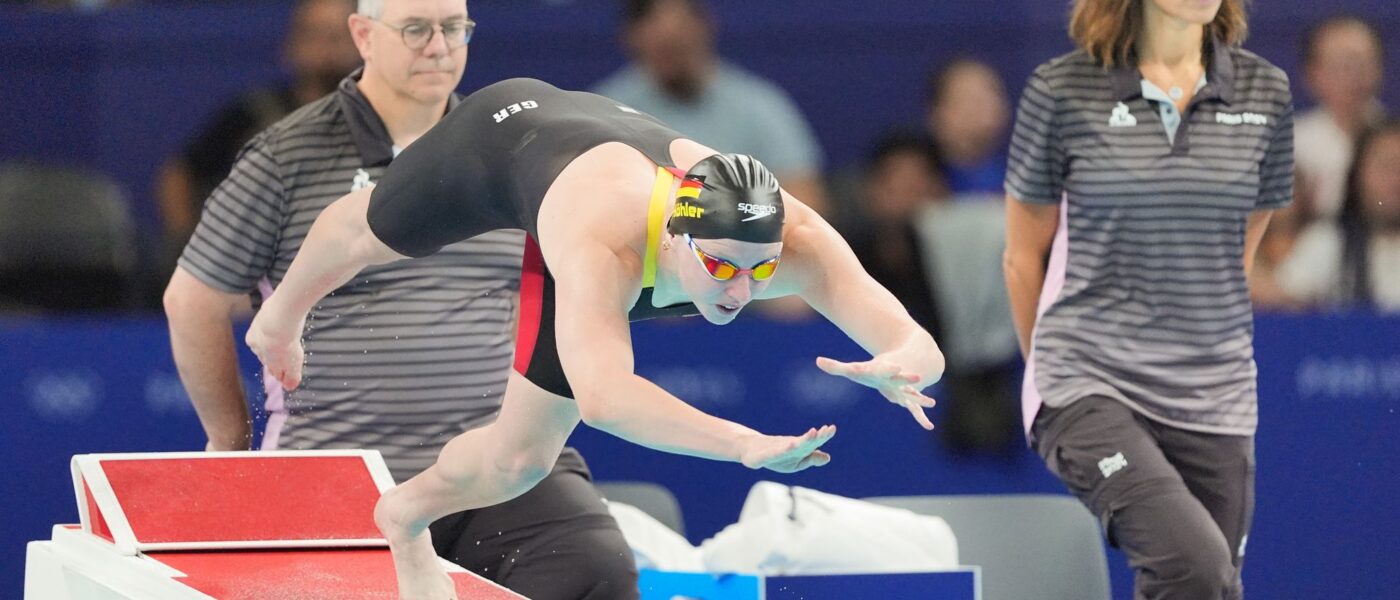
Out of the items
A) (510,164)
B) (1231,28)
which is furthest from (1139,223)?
(510,164)

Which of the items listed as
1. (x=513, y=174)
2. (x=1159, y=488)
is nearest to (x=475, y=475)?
(x=513, y=174)

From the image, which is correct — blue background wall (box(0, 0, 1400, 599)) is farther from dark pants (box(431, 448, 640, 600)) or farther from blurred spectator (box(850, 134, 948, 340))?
dark pants (box(431, 448, 640, 600))

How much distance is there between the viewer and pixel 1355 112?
693 cm

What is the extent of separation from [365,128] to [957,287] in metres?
2.50

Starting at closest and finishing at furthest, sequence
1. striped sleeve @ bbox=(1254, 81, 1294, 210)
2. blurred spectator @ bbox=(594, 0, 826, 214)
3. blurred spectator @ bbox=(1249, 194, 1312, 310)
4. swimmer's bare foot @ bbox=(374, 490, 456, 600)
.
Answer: swimmer's bare foot @ bbox=(374, 490, 456, 600), striped sleeve @ bbox=(1254, 81, 1294, 210), blurred spectator @ bbox=(1249, 194, 1312, 310), blurred spectator @ bbox=(594, 0, 826, 214)

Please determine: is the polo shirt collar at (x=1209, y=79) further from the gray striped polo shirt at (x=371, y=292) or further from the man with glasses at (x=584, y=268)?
the gray striped polo shirt at (x=371, y=292)

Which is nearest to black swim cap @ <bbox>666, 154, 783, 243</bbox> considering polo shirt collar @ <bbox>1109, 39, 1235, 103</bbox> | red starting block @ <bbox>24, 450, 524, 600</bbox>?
red starting block @ <bbox>24, 450, 524, 600</bbox>

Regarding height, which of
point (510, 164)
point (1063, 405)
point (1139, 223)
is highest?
point (510, 164)

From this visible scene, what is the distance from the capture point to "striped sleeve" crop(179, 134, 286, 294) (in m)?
4.48

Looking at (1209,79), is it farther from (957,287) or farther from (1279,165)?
(957,287)

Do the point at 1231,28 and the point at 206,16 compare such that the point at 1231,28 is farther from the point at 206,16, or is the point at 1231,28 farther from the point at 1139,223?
the point at 206,16

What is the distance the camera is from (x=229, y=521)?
448 cm

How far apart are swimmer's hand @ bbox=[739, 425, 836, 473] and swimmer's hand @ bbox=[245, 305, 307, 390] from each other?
163 cm

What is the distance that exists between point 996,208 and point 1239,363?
2.08 metres
